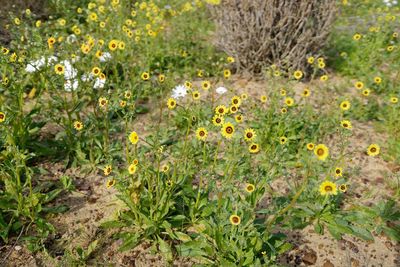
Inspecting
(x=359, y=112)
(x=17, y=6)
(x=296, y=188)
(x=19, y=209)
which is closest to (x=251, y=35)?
(x=359, y=112)

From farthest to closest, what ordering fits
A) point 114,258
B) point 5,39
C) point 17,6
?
point 17,6, point 5,39, point 114,258

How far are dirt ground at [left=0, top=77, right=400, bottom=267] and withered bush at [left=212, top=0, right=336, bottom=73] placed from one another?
1848 mm

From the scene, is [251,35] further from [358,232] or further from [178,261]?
[178,261]

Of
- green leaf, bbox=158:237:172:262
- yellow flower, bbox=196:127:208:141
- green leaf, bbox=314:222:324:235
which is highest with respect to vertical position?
yellow flower, bbox=196:127:208:141

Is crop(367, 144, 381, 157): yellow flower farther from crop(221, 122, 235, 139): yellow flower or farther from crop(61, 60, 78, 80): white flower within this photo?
crop(61, 60, 78, 80): white flower

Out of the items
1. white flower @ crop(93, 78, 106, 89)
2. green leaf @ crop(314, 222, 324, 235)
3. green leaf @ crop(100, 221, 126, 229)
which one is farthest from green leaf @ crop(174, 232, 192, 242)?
white flower @ crop(93, 78, 106, 89)

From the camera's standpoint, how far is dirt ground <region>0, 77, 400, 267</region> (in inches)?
91.5

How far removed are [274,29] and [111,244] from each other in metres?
2.95

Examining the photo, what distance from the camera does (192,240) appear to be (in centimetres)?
234

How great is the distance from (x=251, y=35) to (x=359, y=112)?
4.80ft

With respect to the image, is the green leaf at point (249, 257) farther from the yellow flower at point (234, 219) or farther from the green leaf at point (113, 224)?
the green leaf at point (113, 224)

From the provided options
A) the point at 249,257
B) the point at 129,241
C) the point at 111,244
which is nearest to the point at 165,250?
the point at 129,241

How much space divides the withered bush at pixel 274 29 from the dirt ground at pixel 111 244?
185 centimetres

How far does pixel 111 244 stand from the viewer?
7.91 feet
